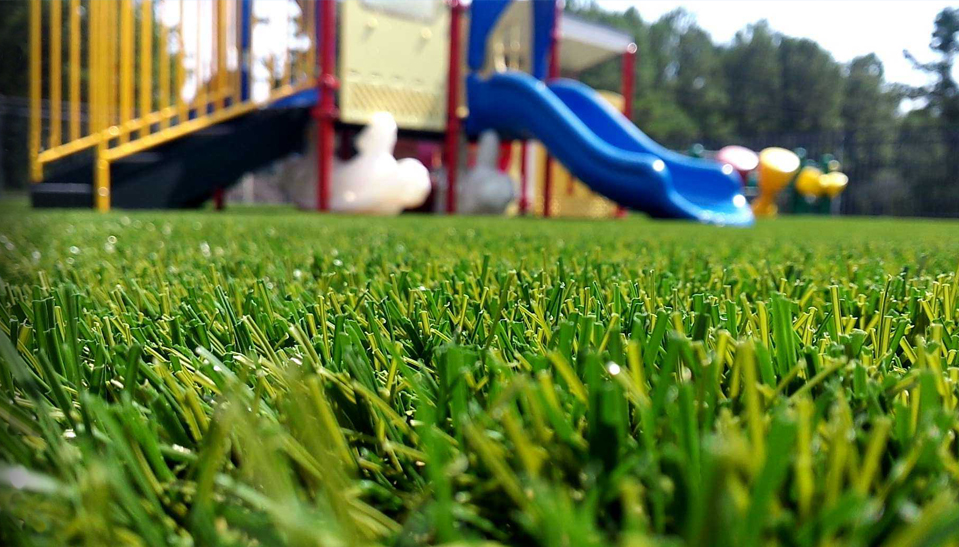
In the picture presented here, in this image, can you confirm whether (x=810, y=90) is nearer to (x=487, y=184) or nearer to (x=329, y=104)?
(x=487, y=184)

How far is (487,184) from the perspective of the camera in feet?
31.5

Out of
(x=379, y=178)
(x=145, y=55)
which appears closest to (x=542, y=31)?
(x=379, y=178)

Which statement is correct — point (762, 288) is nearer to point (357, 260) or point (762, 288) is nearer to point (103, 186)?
point (357, 260)

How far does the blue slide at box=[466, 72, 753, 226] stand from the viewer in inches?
287

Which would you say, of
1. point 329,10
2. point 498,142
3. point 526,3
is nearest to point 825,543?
point 329,10

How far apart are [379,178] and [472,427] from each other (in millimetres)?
8026

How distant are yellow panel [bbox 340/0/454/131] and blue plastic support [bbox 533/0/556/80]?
1.30 meters

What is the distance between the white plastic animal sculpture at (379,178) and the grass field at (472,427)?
24.1 feet

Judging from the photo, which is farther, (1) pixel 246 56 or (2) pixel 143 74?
(1) pixel 246 56

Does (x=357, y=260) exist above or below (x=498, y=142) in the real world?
below

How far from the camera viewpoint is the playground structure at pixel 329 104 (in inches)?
267

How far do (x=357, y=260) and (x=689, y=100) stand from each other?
1595 inches

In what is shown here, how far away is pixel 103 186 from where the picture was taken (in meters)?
6.71

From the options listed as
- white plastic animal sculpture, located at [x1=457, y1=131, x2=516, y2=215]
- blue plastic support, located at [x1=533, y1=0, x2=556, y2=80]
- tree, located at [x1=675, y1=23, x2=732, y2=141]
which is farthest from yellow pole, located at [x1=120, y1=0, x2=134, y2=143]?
tree, located at [x1=675, y1=23, x2=732, y2=141]
